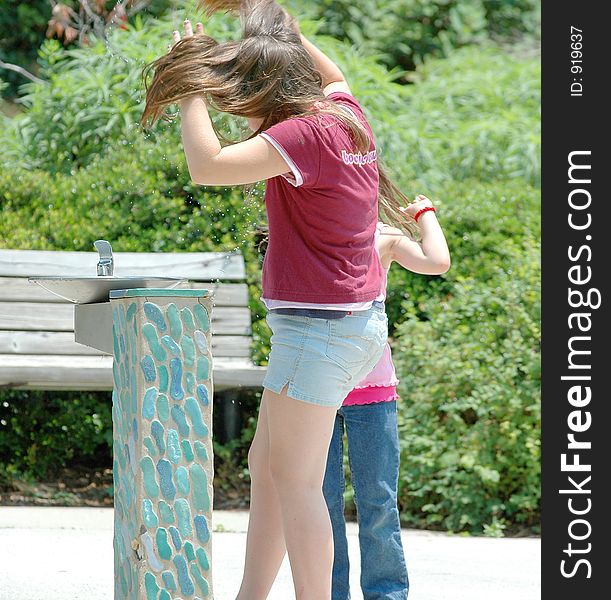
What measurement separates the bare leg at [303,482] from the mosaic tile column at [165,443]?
0.18 metres

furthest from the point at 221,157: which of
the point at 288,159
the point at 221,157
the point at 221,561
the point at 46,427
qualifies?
the point at 46,427

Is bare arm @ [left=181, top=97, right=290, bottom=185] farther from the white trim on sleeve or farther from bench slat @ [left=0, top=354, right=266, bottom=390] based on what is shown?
bench slat @ [left=0, top=354, right=266, bottom=390]

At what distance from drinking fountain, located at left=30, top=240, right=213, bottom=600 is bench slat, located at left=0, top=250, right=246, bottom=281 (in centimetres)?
255

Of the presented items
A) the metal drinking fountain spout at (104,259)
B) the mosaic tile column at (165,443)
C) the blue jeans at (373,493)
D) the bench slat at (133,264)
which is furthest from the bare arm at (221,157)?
the bench slat at (133,264)

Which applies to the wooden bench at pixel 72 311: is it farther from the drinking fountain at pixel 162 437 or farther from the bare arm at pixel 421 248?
the drinking fountain at pixel 162 437

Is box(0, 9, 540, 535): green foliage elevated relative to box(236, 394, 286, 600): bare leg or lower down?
elevated

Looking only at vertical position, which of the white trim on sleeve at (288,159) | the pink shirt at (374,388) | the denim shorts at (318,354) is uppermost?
the white trim on sleeve at (288,159)

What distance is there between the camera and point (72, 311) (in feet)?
17.7

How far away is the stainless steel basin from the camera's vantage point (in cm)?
277

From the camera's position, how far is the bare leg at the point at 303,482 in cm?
271

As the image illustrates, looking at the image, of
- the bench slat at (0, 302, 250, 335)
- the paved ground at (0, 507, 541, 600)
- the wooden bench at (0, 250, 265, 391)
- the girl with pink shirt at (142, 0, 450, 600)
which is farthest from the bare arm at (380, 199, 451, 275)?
the bench slat at (0, 302, 250, 335)

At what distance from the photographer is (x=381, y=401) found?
10.2ft

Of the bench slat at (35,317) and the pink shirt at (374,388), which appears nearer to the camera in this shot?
the pink shirt at (374,388)

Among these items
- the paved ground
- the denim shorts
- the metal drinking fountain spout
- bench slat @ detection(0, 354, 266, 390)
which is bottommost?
the paved ground
